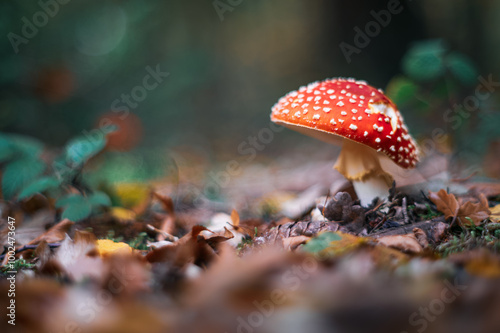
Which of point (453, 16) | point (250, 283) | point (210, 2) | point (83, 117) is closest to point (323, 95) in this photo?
point (250, 283)

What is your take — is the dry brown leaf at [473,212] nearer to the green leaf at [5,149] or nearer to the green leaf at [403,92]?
the green leaf at [403,92]

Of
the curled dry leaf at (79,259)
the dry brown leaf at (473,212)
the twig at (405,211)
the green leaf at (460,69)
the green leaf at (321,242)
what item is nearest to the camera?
→ the curled dry leaf at (79,259)

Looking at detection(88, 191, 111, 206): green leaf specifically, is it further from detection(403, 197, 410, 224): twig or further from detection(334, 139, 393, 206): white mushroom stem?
detection(403, 197, 410, 224): twig

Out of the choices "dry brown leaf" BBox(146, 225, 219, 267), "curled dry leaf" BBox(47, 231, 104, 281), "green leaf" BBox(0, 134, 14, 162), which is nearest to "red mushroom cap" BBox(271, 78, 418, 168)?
"dry brown leaf" BBox(146, 225, 219, 267)

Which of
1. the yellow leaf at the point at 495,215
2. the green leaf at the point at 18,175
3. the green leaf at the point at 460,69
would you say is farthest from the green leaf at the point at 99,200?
the green leaf at the point at 460,69

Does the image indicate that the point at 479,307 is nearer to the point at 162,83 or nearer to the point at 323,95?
the point at 323,95
